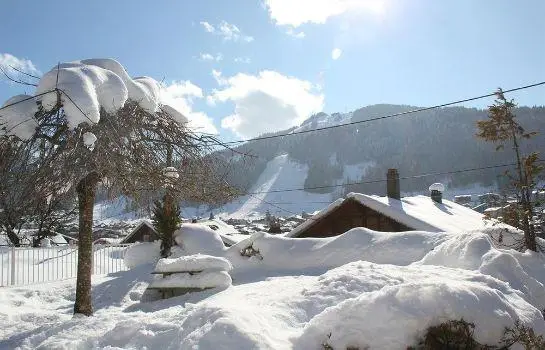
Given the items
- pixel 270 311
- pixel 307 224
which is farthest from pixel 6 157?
pixel 307 224

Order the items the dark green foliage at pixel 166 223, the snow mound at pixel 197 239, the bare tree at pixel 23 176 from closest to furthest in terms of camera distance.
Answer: the bare tree at pixel 23 176 → the snow mound at pixel 197 239 → the dark green foliage at pixel 166 223

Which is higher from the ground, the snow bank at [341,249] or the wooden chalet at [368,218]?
the wooden chalet at [368,218]

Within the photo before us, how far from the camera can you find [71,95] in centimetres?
650

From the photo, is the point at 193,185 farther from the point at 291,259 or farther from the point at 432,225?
→ the point at 432,225

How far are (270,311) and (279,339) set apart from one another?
4.03 ft

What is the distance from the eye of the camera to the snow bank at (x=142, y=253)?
16422mm

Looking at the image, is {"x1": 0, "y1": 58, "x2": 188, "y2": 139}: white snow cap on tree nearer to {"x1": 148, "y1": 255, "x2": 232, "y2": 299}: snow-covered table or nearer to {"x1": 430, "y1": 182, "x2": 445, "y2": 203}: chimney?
{"x1": 148, "y1": 255, "x2": 232, "y2": 299}: snow-covered table

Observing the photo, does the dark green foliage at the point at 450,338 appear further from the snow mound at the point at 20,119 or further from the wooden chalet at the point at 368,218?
the wooden chalet at the point at 368,218

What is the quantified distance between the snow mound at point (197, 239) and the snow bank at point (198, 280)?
12.8 feet

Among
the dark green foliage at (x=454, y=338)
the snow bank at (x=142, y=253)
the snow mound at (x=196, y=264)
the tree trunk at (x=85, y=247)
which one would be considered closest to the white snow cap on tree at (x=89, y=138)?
the tree trunk at (x=85, y=247)

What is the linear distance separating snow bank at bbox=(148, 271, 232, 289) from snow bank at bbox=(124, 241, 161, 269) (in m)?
6.31

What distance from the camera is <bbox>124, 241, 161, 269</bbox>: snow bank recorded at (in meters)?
16.4

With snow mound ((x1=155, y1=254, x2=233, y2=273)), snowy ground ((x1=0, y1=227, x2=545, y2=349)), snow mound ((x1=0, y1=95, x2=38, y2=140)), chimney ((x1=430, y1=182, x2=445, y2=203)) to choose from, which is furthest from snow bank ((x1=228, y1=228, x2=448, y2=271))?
chimney ((x1=430, y1=182, x2=445, y2=203))

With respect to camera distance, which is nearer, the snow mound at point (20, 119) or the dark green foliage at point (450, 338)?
the dark green foliage at point (450, 338)
